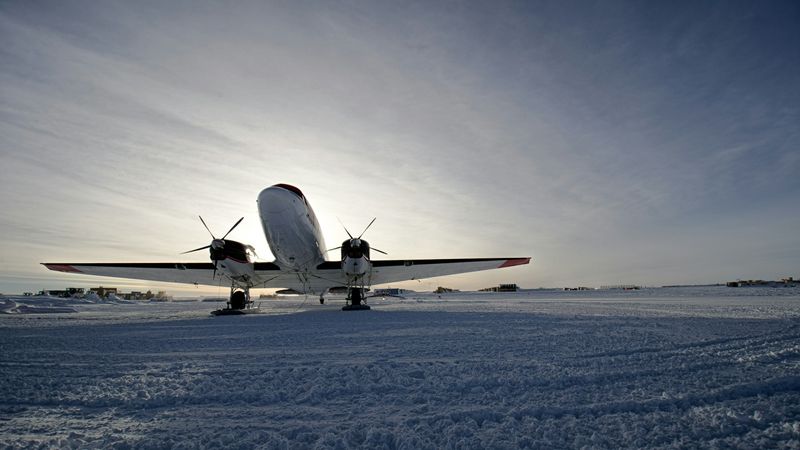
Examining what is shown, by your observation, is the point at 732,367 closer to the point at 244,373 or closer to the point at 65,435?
the point at 244,373

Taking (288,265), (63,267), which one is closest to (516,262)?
(288,265)

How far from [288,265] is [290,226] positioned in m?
4.04

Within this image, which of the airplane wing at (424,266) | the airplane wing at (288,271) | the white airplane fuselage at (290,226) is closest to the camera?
the white airplane fuselage at (290,226)

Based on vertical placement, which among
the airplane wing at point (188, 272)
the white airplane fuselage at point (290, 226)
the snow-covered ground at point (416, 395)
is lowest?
the snow-covered ground at point (416, 395)

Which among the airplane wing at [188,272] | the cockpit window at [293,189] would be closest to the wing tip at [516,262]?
the airplane wing at [188,272]

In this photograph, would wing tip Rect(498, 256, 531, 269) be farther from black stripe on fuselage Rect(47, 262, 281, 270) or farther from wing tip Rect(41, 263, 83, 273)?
wing tip Rect(41, 263, 83, 273)

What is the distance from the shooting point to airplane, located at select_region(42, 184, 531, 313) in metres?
15.4

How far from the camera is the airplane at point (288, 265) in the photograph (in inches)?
605

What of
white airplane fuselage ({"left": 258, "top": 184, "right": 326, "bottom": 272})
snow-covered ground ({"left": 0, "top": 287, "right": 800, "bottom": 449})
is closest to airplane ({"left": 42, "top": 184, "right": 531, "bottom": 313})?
white airplane fuselage ({"left": 258, "top": 184, "right": 326, "bottom": 272})

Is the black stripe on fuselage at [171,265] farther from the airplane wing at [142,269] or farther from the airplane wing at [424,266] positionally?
the airplane wing at [424,266]

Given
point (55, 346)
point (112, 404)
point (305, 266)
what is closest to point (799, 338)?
point (112, 404)

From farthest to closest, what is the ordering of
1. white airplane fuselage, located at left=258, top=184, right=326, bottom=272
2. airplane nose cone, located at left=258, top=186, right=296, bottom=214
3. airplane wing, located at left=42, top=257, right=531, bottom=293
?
airplane wing, located at left=42, top=257, right=531, bottom=293, white airplane fuselage, located at left=258, top=184, right=326, bottom=272, airplane nose cone, located at left=258, top=186, right=296, bottom=214

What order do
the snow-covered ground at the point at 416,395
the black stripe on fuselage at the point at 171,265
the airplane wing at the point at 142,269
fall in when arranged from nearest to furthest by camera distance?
the snow-covered ground at the point at 416,395 → the black stripe on fuselage at the point at 171,265 → the airplane wing at the point at 142,269

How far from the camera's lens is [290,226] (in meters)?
15.4
